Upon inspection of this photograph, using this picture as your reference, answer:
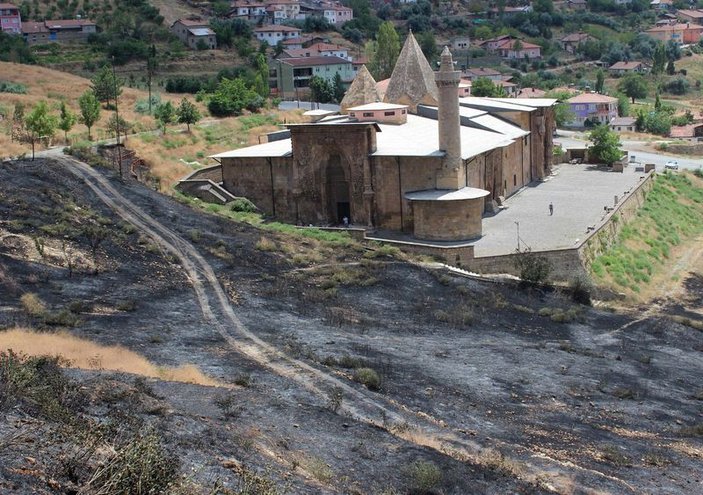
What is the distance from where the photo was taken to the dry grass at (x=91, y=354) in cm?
1934

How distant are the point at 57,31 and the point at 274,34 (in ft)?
87.0

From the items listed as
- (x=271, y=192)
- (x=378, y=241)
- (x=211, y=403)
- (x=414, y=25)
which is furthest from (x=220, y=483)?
(x=414, y=25)

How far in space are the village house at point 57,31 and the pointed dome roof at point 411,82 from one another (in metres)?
59.8

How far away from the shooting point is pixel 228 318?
2508 centimetres

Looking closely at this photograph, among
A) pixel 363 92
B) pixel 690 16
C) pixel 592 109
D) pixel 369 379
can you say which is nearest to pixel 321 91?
pixel 363 92

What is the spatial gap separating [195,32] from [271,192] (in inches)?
2661

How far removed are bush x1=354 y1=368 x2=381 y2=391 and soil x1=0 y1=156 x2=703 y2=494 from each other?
302 millimetres

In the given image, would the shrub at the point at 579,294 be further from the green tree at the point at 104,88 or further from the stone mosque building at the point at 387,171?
the green tree at the point at 104,88

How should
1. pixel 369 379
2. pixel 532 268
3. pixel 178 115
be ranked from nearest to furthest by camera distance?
pixel 369 379 → pixel 532 268 → pixel 178 115

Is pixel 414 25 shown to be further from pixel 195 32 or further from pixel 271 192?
pixel 271 192

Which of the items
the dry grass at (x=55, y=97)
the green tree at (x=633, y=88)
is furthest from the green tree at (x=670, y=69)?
the dry grass at (x=55, y=97)

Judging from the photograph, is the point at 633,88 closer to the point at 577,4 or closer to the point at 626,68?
the point at 626,68

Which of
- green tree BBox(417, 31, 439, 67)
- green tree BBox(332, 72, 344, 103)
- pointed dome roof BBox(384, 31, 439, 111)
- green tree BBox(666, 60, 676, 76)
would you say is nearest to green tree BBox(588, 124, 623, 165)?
pointed dome roof BBox(384, 31, 439, 111)

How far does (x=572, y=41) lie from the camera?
135 m
